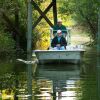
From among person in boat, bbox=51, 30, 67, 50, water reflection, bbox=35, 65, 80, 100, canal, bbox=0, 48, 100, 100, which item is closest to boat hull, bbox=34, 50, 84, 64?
person in boat, bbox=51, 30, 67, 50

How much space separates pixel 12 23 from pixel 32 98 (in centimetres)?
2269

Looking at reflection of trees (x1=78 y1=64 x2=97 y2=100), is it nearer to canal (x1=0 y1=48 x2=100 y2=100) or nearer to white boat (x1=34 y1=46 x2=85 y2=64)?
canal (x1=0 y1=48 x2=100 y2=100)

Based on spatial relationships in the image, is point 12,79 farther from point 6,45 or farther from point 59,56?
point 6,45

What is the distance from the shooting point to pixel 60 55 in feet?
86.8

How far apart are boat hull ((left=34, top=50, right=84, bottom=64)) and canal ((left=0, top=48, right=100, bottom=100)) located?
8.86ft


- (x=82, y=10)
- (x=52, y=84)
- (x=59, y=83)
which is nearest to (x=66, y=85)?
(x=52, y=84)

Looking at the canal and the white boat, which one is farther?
the white boat

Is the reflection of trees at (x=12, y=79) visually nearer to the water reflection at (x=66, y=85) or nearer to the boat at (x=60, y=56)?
the water reflection at (x=66, y=85)

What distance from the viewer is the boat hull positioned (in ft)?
86.6

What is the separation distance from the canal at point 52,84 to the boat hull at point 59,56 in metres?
2.70

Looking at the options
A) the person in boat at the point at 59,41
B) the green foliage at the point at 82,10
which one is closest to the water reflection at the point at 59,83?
the person in boat at the point at 59,41

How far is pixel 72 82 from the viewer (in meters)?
17.8

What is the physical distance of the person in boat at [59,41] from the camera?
88.9ft

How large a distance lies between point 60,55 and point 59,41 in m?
0.94
